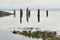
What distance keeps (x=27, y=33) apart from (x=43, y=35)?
3.79 meters

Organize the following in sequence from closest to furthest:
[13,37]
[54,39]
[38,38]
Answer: [54,39] < [38,38] < [13,37]

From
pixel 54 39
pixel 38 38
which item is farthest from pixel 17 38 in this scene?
pixel 54 39

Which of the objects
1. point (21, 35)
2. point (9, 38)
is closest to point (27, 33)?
point (21, 35)

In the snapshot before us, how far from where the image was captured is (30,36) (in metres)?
36.7

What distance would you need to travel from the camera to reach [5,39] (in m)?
35.7

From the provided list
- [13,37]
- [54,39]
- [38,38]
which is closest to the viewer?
[54,39]

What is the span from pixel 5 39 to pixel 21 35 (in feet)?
11.2

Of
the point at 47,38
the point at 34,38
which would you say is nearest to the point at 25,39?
the point at 34,38

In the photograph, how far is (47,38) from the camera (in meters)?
33.5

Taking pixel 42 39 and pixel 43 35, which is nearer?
pixel 42 39

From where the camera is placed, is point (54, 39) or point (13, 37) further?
point (13, 37)

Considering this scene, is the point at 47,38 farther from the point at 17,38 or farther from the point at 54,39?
the point at 17,38

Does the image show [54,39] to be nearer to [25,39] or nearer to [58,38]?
[58,38]

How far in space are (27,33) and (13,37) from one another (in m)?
2.86
